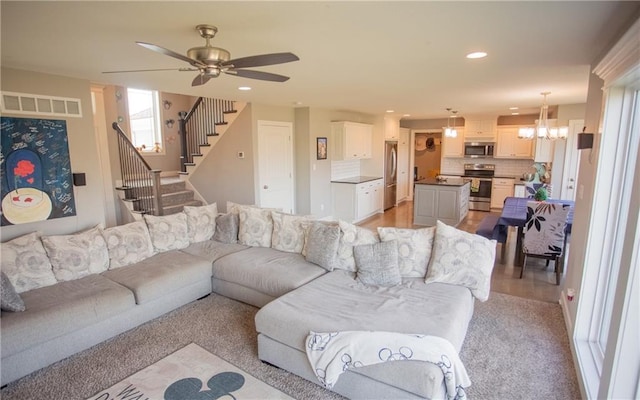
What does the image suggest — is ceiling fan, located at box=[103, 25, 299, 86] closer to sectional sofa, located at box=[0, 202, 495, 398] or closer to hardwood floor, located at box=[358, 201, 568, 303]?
sectional sofa, located at box=[0, 202, 495, 398]

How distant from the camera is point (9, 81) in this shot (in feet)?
10.9

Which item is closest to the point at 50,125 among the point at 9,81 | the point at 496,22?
the point at 9,81

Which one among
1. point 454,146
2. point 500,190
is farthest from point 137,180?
point 500,190

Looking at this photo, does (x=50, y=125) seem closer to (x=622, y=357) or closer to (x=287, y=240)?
(x=287, y=240)

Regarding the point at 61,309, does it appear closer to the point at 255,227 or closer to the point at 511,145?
the point at 255,227

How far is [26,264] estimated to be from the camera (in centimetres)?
296

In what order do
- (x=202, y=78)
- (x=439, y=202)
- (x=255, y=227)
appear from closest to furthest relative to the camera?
(x=202, y=78) < (x=255, y=227) < (x=439, y=202)

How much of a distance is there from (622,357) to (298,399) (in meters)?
1.81

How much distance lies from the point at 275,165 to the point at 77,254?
3.67 meters

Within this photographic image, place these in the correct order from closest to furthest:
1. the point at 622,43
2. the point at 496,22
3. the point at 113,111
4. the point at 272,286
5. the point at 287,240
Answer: the point at 622,43 < the point at 496,22 < the point at 272,286 < the point at 287,240 < the point at 113,111

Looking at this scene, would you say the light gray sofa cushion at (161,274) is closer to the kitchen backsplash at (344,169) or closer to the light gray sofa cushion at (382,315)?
the light gray sofa cushion at (382,315)

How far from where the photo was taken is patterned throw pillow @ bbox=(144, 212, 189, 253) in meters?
3.92

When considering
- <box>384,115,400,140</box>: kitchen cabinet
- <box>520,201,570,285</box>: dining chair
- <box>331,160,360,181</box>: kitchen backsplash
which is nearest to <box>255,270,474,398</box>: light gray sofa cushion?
<box>520,201,570,285</box>: dining chair

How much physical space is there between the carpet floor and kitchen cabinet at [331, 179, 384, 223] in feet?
13.0
